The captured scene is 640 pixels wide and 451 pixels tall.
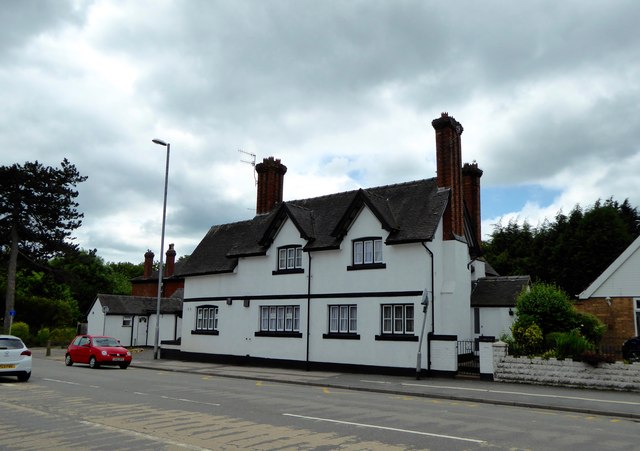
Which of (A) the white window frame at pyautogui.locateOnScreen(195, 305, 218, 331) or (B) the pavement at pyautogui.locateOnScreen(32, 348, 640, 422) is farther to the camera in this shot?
(A) the white window frame at pyautogui.locateOnScreen(195, 305, 218, 331)

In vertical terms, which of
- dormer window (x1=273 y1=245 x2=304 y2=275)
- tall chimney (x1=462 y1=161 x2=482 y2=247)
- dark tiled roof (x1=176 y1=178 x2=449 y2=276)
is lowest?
dormer window (x1=273 y1=245 x2=304 y2=275)

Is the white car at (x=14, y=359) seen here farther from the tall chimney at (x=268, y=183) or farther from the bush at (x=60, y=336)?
the bush at (x=60, y=336)

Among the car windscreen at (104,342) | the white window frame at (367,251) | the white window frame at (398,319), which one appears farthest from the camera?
the car windscreen at (104,342)

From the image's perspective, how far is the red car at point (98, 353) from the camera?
81.9ft

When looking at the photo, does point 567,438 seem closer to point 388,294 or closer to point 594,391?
point 594,391

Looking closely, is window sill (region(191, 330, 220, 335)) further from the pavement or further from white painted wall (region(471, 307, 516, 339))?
white painted wall (region(471, 307, 516, 339))

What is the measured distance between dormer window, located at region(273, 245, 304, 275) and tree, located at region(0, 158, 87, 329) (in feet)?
94.9

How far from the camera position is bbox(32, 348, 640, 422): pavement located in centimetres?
1451

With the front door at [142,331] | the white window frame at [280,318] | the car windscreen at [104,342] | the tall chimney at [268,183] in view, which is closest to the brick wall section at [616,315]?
the white window frame at [280,318]

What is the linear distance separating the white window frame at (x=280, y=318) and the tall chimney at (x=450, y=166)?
8.85 meters

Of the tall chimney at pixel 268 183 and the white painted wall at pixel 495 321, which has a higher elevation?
the tall chimney at pixel 268 183

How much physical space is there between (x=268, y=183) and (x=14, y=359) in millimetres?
17719

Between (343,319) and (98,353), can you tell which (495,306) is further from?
(98,353)

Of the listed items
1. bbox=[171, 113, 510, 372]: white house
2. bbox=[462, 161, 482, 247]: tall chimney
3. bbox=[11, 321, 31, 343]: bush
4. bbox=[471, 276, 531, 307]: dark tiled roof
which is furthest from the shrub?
bbox=[11, 321, 31, 343]: bush
